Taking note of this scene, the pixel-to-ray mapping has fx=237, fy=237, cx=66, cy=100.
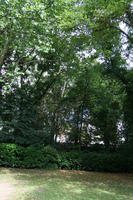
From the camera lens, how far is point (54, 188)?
7.60m

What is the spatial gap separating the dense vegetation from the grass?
85.7 inches

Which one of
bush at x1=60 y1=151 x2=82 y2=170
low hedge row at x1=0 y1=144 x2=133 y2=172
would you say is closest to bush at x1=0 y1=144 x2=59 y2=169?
low hedge row at x1=0 y1=144 x2=133 y2=172

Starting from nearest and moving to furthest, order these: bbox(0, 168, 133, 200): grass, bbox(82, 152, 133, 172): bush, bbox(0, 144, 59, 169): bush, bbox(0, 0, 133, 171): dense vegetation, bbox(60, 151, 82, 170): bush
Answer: bbox(0, 168, 133, 200): grass
bbox(0, 0, 133, 171): dense vegetation
bbox(0, 144, 59, 169): bush
bbox(60, 151, 82, 170): bush
bbox(82, 152, 133, 172): bush

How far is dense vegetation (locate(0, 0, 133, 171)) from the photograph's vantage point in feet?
27.9

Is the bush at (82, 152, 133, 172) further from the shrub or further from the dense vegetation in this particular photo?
the shrub

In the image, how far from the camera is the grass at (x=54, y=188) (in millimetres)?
6609

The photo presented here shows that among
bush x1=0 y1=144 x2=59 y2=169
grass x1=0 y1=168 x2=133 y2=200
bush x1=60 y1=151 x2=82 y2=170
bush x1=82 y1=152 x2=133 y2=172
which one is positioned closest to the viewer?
grass x1=0 y1=168 x2=133 y2=200

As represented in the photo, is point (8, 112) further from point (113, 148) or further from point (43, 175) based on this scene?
point (113, 148)

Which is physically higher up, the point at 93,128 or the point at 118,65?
the point at 118,65

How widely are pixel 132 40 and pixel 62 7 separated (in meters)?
3.08

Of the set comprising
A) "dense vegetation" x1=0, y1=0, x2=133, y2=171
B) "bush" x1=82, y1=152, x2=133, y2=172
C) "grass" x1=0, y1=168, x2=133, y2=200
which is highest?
"dense vegetation" x1=0, y1=0, x2=133, y2=171

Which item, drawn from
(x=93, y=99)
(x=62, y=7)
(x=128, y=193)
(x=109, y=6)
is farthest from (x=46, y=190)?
(x=93, y=99)

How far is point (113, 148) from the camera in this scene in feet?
48.5

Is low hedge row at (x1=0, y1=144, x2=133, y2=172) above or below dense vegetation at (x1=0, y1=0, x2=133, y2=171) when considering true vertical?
below
